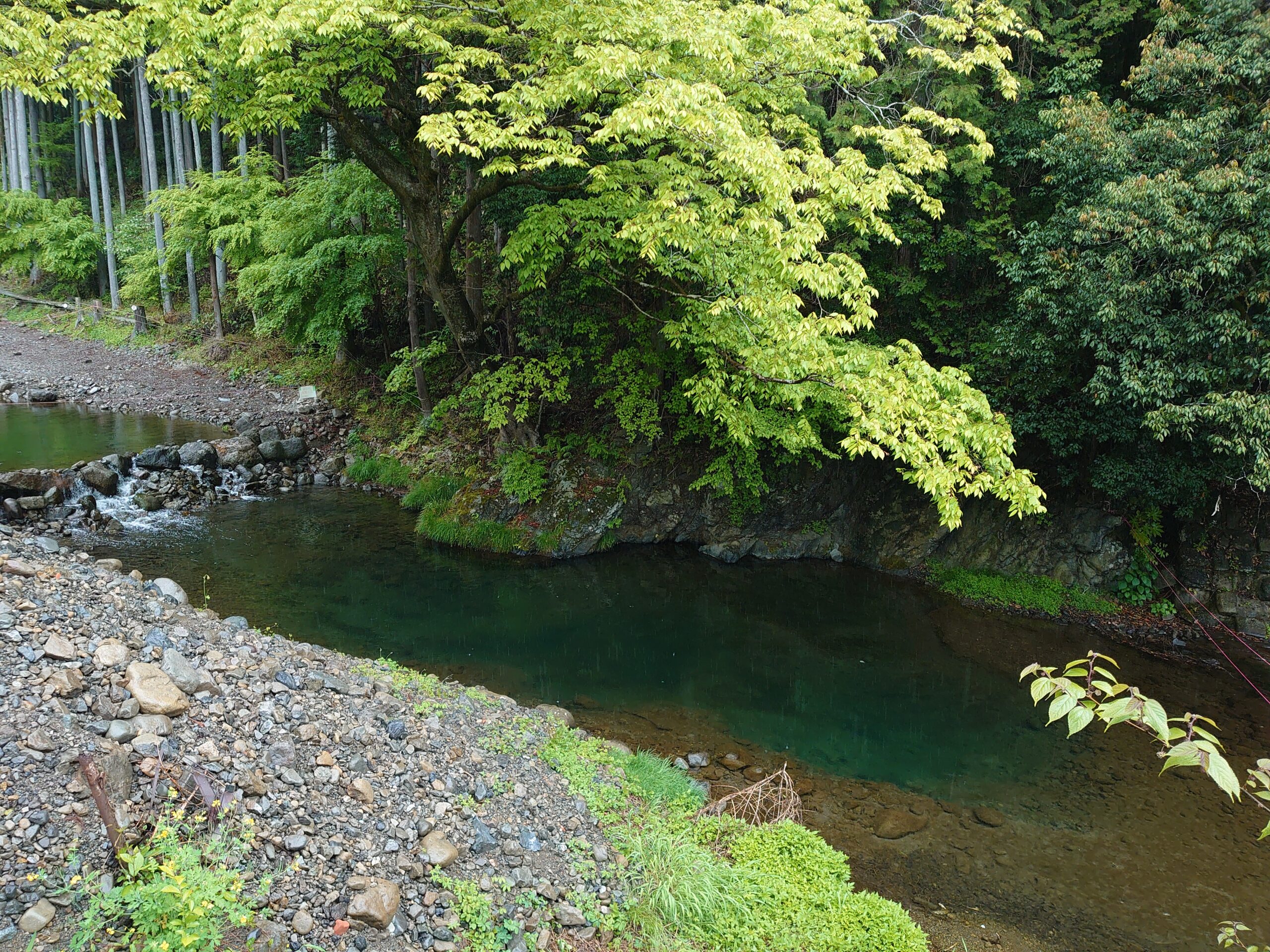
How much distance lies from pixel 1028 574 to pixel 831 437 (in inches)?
154

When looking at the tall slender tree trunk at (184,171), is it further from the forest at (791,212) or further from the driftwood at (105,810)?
the driftwood at (105,810)

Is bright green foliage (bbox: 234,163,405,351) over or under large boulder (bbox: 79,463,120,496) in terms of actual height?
over

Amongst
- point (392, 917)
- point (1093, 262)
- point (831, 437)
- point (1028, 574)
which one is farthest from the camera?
point (831, 437)

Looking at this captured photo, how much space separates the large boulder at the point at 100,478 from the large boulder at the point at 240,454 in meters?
2.16

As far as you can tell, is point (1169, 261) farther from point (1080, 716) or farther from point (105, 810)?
point (105, 810)

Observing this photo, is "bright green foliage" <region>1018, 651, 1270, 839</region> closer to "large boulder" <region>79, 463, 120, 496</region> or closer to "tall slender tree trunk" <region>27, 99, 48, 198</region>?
"large boulder" <region>79, 463, 120, 496</region>

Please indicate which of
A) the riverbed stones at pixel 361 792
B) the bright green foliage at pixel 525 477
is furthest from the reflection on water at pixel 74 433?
the riverbed stones at pixel 361 792

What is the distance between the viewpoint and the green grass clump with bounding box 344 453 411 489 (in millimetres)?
16172

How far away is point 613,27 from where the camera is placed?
7.46 metres

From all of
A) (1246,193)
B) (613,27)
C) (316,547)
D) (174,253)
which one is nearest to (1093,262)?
(1246,193)

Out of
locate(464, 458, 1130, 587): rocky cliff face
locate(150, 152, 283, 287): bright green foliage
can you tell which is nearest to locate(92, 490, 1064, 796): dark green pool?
locate(464, 458, 1130, 587): rocky cliff face

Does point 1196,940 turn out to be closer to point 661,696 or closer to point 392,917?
point 661,696

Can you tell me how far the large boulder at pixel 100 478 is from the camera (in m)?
14.0

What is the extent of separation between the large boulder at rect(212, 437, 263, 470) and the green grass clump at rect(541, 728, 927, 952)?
12808 millimetres
